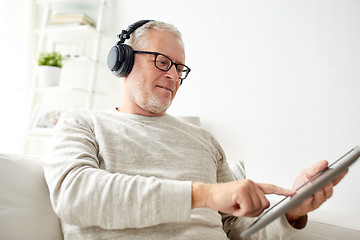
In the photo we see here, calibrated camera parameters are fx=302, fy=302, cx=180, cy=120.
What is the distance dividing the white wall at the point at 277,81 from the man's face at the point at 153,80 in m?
1.12

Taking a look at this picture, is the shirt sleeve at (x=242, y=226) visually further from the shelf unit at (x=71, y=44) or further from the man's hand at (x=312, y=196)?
the shelf unit at (x=71, y=44)

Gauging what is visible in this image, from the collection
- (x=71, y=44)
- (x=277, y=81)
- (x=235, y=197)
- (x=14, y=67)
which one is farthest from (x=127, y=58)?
(x=14, y=67)

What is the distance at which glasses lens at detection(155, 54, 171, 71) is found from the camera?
112 cm

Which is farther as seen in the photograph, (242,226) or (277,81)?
(277,81)

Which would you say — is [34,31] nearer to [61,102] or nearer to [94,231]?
[61,102]

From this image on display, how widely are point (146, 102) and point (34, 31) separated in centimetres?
215

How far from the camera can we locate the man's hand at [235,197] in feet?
2.02

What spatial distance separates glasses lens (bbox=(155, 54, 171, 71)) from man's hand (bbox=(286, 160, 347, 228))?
2.00 ft

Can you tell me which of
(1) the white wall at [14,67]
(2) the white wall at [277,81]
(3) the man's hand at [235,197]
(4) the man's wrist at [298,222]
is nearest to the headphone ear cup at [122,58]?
(3) the man's hand at [235,197]

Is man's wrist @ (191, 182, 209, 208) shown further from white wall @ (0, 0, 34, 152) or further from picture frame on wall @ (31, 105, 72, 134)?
white wall @ (0, 0, 34, 152)

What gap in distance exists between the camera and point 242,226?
1029mm

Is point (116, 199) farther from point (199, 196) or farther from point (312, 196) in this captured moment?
point (312, 196)

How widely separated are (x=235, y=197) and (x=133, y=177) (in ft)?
0.79

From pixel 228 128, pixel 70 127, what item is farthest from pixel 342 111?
pixel 70 127
